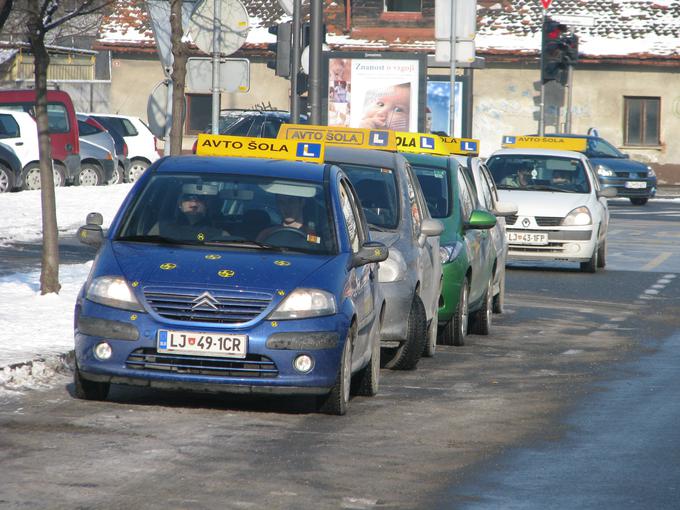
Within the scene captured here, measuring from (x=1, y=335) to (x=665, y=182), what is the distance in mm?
43795

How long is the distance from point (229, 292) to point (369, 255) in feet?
3.76

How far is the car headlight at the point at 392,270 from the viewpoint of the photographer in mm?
11672

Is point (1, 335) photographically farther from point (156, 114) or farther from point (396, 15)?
point (396, 15)

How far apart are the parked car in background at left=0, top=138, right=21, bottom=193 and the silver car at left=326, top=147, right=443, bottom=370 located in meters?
20.1

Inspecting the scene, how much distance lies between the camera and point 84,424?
354 inches

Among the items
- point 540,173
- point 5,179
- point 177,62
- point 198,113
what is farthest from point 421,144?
point 198,113

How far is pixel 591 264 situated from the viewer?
22391mm

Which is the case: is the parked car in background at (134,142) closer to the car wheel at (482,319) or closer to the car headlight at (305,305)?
the car wheel at (482,319)

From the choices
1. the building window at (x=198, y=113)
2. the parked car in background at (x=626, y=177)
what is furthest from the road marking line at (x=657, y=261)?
the building window at (x=198, y=113)

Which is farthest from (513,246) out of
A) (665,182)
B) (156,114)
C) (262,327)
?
(665,182)

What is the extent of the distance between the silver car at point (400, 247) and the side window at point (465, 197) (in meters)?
1.47

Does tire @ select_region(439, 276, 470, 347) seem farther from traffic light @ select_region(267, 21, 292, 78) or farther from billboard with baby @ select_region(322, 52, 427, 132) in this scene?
billboard with baby @ select_region(322, 52, 427, 132)

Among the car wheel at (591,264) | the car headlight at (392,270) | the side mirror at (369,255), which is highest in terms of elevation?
the side mirror at (369,255)

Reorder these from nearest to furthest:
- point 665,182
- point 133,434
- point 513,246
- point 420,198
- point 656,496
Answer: point 656,496, point 133,434, point 420,198, point 513,246, point 665,182
